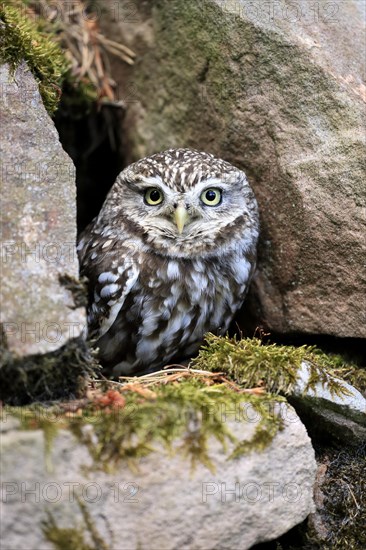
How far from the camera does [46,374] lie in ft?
8.18

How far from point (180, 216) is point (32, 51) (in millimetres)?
1069

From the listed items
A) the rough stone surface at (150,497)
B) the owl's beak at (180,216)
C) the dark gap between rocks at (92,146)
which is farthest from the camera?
the dark gap between rocks at (92,146)

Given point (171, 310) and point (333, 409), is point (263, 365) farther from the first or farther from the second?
point (171, 310)

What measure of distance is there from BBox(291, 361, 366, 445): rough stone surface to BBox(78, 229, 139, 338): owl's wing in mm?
908

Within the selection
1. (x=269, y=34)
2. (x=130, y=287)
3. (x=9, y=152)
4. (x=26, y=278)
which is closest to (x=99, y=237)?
(x=130, y=287)

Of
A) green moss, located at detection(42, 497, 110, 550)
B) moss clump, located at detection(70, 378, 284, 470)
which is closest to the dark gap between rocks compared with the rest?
moss clump, located at detection(70, 378, 284, 470)

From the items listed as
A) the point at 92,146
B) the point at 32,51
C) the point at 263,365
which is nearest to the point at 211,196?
the point at 263,365

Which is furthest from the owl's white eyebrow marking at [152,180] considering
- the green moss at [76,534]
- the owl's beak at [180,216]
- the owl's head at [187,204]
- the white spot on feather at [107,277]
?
the green moss at [76,534]

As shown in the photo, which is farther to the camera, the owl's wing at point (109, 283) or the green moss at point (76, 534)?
the owl's wing at point (109, 283)

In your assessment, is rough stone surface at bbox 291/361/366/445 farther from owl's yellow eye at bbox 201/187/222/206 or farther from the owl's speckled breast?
owl's yellow eye at bbox 201/187/222/206

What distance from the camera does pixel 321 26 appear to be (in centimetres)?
346

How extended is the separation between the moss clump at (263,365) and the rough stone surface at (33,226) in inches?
25.8

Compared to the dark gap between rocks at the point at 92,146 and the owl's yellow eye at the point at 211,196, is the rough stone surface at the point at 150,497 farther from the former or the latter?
the dark gap between rocks at the point at 92,146

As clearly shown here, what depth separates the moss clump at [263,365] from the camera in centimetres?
279
